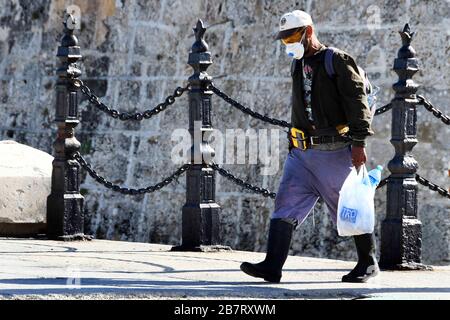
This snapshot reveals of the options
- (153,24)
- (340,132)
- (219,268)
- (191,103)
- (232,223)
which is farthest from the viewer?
(153,24)

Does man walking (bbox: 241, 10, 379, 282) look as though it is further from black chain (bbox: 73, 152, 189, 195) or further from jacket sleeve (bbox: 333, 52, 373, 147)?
black chain (bbox: 73, 152, 189, 195)

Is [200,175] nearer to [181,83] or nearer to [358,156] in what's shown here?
[358,156]

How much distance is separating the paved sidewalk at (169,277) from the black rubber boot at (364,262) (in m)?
0.07

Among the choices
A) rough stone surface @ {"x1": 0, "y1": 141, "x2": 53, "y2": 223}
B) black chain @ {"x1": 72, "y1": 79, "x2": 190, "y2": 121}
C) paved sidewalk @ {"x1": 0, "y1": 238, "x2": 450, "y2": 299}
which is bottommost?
paved sidewalk @ {"x1": 0, "y1": 238, "x2": 450, "y2": 299}

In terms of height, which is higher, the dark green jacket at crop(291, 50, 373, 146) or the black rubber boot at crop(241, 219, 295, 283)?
the dark green jacket at crop(291, 50, 373, 146)

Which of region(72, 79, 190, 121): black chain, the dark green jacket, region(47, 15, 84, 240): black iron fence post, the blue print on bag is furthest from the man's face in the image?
region(47, 15, 84, 240): black iron fence post

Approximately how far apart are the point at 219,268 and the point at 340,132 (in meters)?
1.43

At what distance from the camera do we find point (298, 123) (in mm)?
8008

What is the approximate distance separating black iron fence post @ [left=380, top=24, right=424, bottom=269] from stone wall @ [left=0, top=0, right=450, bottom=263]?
2331mm

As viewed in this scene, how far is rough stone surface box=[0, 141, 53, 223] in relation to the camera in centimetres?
1125

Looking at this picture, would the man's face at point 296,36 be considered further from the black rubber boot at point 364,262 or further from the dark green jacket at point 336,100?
the black rubber boot at point 364,262
